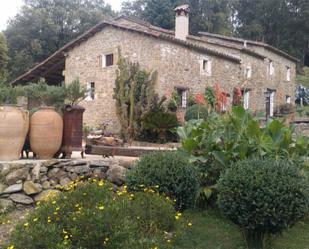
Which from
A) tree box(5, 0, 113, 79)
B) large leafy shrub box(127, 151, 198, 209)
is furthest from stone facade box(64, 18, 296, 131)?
tree box(5, 0, 113, 79)

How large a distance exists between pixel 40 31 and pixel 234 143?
A: 31468mm

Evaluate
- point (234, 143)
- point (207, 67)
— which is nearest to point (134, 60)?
point (207, 67)

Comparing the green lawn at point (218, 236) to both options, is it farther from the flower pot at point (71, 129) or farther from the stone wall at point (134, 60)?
the stone wall at point (134, 60)

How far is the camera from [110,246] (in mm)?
3629

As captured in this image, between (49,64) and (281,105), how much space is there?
50.0 ft

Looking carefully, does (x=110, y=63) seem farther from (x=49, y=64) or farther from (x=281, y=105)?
(x=281, y=105)

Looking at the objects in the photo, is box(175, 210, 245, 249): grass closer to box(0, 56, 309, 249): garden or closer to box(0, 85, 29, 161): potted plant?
box(0, 56, 309, 249): garden

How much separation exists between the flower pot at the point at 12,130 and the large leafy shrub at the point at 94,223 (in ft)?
5.64

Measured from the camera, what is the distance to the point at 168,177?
16.9 ft

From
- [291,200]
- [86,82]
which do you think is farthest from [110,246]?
[86,82]

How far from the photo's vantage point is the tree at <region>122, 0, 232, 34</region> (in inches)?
1484

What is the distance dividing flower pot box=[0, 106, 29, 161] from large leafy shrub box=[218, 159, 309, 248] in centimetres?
300

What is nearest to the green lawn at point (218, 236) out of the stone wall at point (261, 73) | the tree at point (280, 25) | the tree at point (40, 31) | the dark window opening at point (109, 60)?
the dark window opening at point (109, 60)

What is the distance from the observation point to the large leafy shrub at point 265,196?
4.23m
